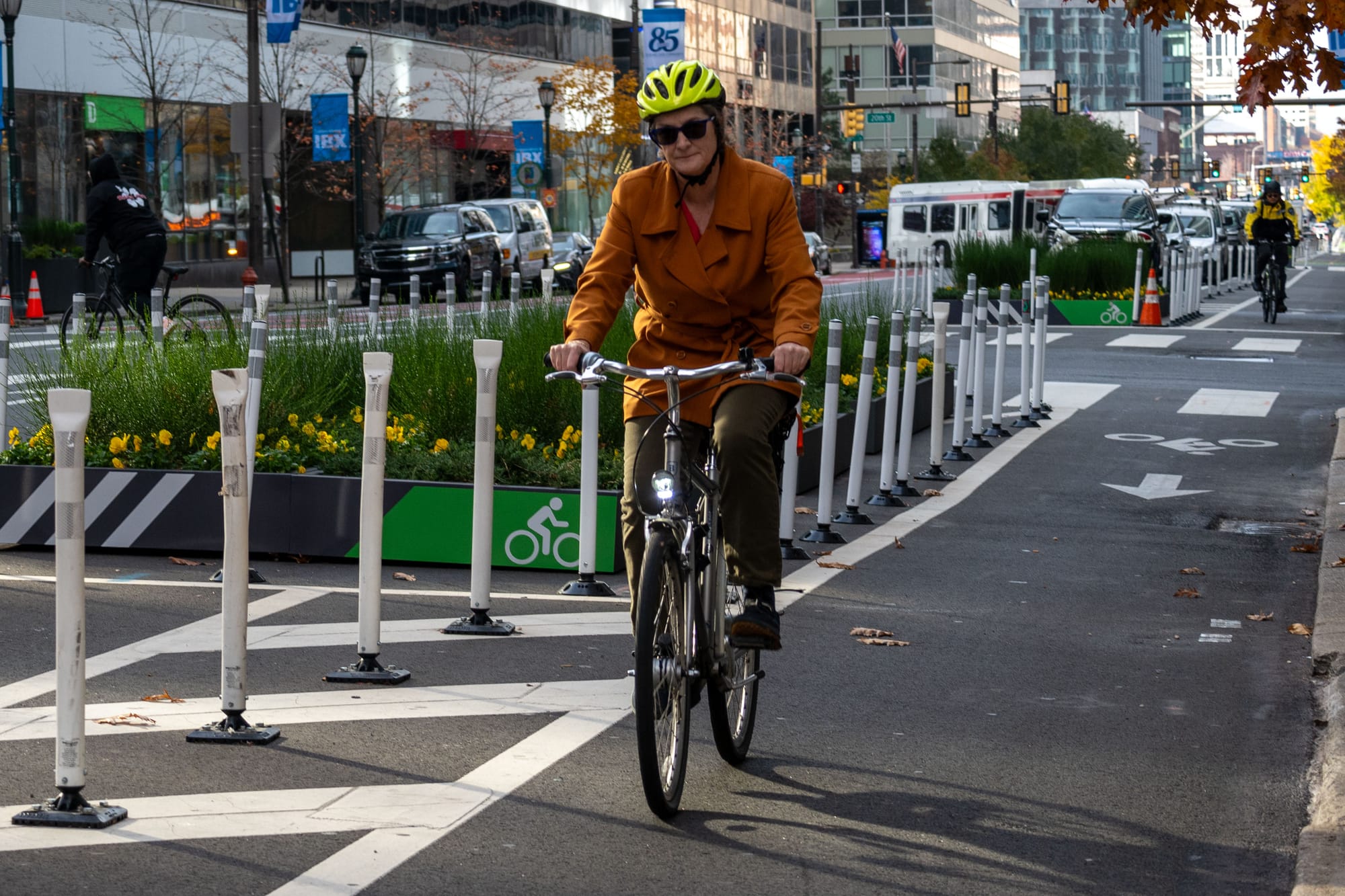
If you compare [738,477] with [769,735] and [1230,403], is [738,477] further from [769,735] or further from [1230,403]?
[1230,403]

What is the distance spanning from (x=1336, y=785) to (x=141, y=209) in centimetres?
1432

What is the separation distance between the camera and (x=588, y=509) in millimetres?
8812

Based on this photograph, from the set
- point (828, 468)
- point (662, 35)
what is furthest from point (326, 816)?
point (662, 35)

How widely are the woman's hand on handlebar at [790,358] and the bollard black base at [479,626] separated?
2.68 meters

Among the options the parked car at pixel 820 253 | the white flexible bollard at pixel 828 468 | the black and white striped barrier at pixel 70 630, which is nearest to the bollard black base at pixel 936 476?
the white flexible bollard at pixel 828 468

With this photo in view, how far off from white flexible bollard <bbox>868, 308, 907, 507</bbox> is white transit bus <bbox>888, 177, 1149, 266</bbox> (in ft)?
157

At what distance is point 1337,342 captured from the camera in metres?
26.2

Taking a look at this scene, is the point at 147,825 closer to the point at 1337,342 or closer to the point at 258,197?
the point at 1337,342

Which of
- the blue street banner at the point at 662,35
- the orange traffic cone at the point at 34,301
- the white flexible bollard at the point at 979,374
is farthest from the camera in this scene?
the blue street banner at the point at 662,35

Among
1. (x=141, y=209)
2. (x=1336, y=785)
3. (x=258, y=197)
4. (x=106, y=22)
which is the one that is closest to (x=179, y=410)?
(x=1336, y=785)

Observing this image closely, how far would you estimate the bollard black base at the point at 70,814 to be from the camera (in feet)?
16.5

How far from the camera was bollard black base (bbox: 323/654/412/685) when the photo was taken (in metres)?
6.86

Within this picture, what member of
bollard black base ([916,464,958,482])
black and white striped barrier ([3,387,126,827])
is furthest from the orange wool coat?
bollard black base ([916,464,958,482])

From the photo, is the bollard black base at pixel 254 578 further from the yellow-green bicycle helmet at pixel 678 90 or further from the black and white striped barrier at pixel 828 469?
the yellow-green bicycle helmet at pixel 678 90
